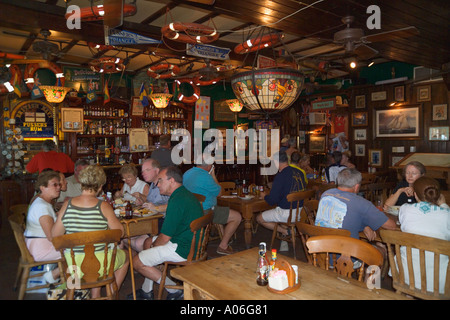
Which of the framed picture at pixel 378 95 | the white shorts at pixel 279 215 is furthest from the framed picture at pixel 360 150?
the white shorts at pixel 279 215

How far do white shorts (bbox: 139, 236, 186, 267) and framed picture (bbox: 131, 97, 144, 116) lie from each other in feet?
24.4

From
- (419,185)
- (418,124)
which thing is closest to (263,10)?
(419,185)

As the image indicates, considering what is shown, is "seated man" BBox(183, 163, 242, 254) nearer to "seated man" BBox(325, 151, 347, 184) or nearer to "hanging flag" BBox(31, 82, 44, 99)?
"seated man" BBox(325, 151, 347, 184)

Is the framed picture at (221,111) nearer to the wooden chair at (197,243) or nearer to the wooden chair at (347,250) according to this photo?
the wooden chair at (197,243)

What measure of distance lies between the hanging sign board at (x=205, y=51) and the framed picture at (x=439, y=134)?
5.72 meters

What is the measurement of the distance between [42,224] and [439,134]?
8.64 meters

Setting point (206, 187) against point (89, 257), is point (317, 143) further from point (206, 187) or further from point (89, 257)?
point (89, 257)

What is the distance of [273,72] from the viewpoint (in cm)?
254

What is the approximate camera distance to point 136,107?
10.2 metres

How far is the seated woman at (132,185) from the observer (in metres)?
4.61

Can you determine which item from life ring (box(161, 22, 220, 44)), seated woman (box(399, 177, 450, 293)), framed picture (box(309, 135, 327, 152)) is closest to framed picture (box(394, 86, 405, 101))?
framed picture (box(309, 135, 327, 152))

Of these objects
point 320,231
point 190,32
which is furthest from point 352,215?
point 190,32

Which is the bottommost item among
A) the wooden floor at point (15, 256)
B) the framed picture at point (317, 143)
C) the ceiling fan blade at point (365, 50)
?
the wooden floor at point (15, 256)

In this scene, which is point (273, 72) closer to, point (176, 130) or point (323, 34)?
point (323, 34)
